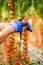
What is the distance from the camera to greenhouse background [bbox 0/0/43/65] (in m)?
3.31

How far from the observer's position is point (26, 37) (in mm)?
3266

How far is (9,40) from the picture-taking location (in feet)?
10.9

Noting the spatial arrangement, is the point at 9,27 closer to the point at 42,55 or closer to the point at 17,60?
the point at 17,60

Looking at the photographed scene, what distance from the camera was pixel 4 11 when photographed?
3.57 metres

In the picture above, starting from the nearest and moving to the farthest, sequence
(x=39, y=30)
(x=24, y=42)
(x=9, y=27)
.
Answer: (x=9, y=27) < (x=24, y=42) < (x=39, y=30)

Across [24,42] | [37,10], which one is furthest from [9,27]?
[37,10]

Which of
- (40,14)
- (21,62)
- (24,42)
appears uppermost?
(40,14)

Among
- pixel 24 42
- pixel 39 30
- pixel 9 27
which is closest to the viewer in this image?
pixel 9 27

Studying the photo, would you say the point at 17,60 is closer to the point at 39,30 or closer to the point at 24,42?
the point at 24,42

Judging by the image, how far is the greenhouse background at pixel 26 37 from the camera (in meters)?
3.31

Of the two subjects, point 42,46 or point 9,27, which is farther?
point 42,46

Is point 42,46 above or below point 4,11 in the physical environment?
below

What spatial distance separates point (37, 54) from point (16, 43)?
0.32 meters

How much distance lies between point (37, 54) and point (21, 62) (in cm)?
35
